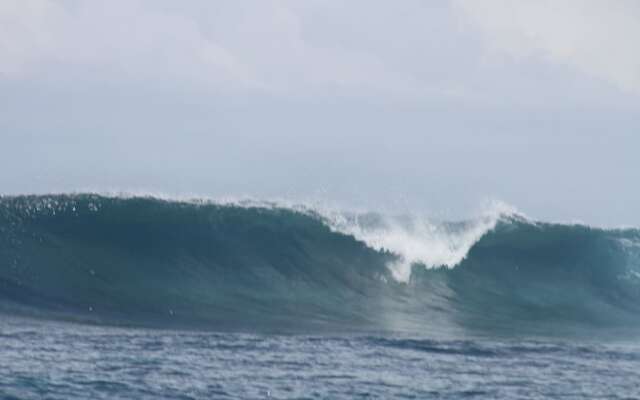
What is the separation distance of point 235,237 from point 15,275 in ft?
16.9

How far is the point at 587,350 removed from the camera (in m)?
14.4

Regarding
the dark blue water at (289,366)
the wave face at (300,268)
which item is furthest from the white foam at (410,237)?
the dark blue water at (289,366)

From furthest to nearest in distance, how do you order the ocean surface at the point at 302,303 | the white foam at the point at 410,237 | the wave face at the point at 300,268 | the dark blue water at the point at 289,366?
the white foam at the point at 410,237, the wave face at the point at 300,268, the ocean surface at the point at 302,303, the dark blue water at the point at 289,366

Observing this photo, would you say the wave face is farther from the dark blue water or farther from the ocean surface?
the dark blue water

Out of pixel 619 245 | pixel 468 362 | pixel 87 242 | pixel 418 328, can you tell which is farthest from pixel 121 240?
pixel 619 245

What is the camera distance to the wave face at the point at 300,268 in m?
16.8

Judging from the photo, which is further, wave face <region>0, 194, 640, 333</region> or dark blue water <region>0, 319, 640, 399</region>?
wave face <region>0, 194, 640, 333</region>

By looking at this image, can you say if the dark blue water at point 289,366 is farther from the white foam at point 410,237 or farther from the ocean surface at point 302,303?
the white foam at point 410,237

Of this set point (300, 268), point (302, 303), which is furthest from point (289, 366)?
point (300, 268)

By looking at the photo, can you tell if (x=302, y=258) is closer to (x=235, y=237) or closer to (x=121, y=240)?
(x=235, y=237)

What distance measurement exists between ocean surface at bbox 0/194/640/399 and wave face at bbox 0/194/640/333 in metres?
0.04

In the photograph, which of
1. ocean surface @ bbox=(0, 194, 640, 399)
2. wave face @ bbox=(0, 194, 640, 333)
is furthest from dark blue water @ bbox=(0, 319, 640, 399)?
wave face @ bbox=(0, 194, 640, 333)

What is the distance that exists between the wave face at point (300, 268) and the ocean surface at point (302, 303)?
0.14 feet

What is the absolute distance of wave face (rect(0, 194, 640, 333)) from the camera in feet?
55.3
